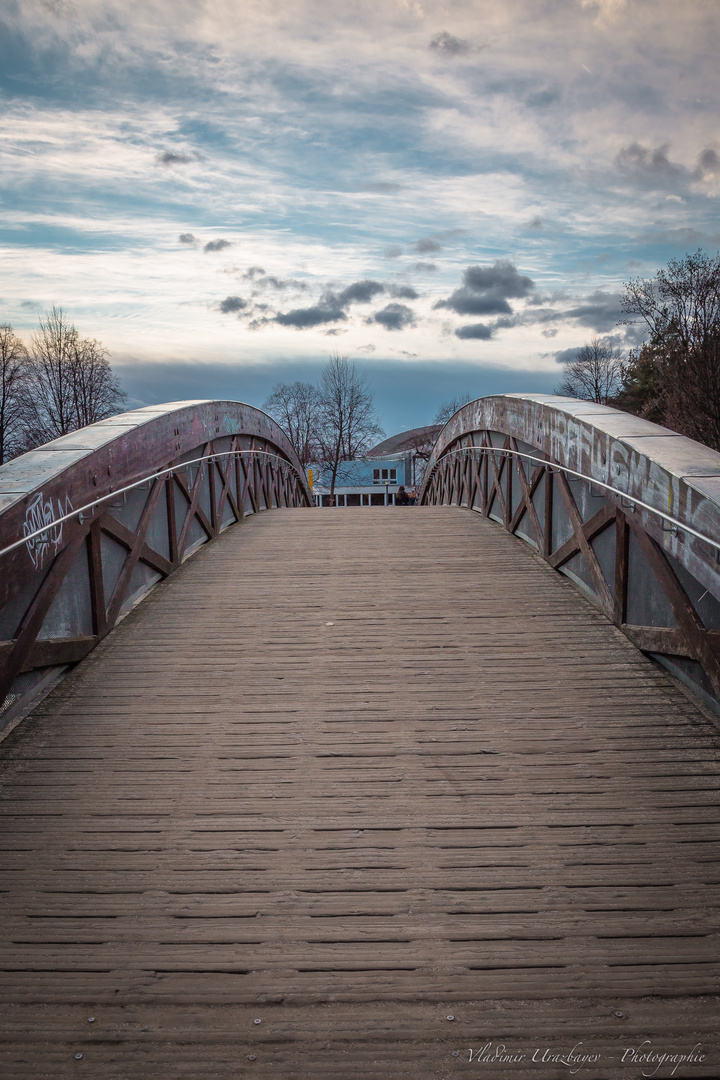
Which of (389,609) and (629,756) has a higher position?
(389,609)

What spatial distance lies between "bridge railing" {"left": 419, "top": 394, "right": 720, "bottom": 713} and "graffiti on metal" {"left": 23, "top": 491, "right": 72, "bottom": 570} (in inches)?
154

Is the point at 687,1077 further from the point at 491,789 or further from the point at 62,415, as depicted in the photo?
the point at 62,415

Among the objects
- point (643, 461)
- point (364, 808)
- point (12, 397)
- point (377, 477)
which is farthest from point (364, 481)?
point (364, 808)

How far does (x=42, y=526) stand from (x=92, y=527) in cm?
78

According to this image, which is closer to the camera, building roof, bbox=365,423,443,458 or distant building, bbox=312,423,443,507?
distant building, bbox=312,423,443,507

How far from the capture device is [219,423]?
9.47 meters

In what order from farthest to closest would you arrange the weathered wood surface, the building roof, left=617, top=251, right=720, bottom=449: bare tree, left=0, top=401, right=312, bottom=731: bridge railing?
the building roof < left=617, top=251, right=720, bottom=449: bare tree < left=0, top=401, right=312, bottom=731: bridge railing < the weathered wood surface

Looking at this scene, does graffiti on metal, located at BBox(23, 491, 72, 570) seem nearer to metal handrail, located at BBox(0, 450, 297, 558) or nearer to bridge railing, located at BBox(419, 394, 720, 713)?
metal handrail, located at BBox(0, 450, 297, 558)

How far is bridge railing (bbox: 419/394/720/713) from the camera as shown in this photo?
439cm

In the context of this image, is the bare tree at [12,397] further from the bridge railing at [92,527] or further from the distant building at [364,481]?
the bridge railing at [92,527]

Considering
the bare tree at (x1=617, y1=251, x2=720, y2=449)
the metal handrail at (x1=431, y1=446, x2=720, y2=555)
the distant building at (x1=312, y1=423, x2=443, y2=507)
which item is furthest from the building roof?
the metal handrail at (x1=431, y1=446, x2=720, y2=555)

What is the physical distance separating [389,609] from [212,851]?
2.96 metres

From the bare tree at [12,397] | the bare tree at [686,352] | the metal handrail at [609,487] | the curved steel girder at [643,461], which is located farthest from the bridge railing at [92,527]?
the bare tree at [12,397]

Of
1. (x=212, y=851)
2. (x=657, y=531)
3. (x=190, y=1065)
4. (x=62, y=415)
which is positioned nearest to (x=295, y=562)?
(x=657, y=531)
